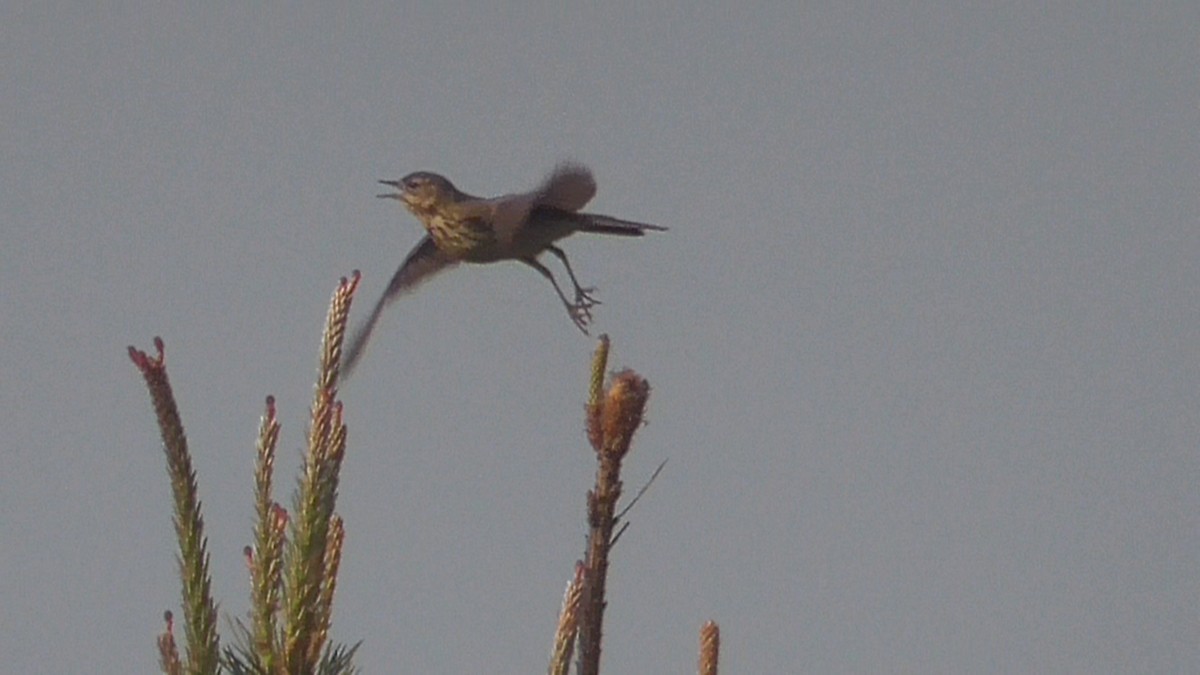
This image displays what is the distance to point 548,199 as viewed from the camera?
5.52 meters

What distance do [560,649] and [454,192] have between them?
3.68 meters

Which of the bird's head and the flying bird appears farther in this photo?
the bird's head

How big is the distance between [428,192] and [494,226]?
0.52m

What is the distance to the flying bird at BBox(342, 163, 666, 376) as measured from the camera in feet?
17.8

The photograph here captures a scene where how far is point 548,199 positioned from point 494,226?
0.98 ft

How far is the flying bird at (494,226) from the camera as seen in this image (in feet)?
17.8

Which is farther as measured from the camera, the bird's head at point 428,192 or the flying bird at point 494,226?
the bird's head at point 428,192

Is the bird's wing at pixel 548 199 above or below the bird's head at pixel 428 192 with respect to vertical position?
below

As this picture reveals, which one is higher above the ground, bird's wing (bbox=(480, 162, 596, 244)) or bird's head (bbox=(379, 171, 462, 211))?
bird's head (bbox=(379, 171, 462, 211))

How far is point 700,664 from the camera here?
2904 millimetres

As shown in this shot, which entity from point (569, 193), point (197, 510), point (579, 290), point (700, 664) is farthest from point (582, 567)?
point (569, 193)

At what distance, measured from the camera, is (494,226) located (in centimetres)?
573

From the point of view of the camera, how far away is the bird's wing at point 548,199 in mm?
5410

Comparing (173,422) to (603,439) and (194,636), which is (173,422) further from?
(603,439)
